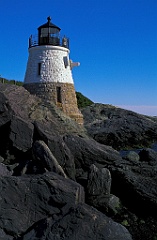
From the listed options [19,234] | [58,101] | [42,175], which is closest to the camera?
[19,234]

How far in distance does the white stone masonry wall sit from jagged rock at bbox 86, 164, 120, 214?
19370mm

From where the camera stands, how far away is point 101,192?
34.3 ft

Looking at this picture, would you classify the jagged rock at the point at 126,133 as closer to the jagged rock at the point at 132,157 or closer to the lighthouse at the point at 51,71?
the lighthouse at the point at 51,71

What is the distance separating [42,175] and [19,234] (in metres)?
Result: 1.90

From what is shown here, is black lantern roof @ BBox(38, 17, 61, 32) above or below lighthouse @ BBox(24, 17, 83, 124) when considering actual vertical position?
above

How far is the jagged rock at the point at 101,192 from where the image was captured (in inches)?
403

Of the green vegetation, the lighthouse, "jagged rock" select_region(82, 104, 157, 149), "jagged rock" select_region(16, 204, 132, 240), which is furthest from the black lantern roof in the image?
the green vegetation

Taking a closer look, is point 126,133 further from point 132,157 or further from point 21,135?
point 21,135

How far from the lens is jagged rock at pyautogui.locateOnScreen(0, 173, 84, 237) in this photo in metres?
8.66

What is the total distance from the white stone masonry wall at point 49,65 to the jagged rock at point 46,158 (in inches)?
730

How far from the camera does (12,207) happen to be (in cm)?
884

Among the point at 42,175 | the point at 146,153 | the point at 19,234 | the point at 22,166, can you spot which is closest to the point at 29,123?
the point at 22,166

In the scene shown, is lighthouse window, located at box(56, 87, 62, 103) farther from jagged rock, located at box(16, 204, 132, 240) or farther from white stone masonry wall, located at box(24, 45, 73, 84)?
jagged rock, located at box(16, 204, 132, 240)

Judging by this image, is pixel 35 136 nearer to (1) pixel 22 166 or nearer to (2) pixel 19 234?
(1) pixel 22 166
